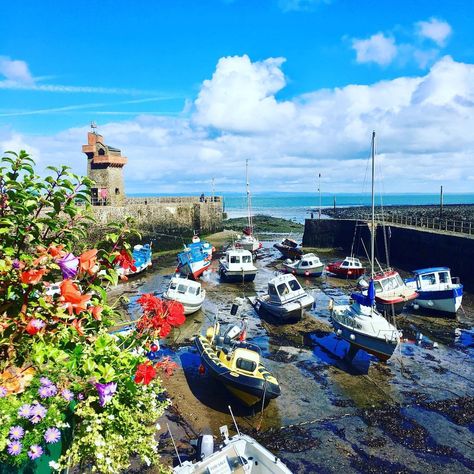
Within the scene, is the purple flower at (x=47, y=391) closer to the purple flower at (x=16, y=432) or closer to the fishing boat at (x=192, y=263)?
the purple flower at (x=16, y=432)

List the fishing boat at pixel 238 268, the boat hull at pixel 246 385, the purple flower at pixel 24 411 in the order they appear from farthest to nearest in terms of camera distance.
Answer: the fishing boat at pixel 238 268 → the boat hull at pixel 246 385 → the purple flower at pixel 24 411

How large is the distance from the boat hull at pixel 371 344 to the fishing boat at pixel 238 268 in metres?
15.8

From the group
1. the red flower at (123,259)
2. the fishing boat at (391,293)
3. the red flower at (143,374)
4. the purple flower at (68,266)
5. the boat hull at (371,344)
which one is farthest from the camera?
the fishing boat at (391,293)

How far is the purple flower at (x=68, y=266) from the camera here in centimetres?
375

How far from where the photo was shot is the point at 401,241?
41.7 metres

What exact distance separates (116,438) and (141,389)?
2.05ft

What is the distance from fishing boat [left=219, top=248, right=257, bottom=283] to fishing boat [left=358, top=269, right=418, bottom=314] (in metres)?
10.8

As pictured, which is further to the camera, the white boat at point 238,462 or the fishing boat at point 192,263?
the fishing boat at point 192,263

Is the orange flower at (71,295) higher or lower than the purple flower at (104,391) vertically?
higher

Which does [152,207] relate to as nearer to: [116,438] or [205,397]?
[205,397]

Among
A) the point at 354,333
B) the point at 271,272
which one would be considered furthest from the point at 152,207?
the point at 354,333

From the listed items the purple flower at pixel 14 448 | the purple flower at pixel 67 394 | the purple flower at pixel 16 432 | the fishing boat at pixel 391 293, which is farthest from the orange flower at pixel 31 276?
the fishing boat at pixel 391 293

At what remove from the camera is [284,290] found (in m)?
22.7

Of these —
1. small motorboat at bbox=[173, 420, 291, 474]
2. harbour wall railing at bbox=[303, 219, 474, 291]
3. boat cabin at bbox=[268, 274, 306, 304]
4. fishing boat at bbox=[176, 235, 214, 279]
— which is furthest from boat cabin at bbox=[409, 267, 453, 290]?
small motorboat at bbox=[173, 420, 291, 474]
